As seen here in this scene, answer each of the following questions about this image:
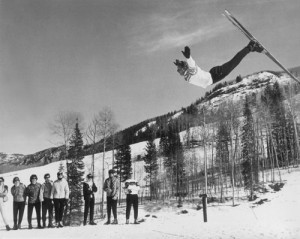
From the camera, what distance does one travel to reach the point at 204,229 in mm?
6363

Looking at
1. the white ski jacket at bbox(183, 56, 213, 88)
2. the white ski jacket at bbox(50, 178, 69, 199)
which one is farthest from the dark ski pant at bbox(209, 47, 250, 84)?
the white ski jacket at bbox(50, 178, 69, 199)

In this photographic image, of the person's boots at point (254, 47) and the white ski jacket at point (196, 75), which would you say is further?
the person's boots at point (254, 47)

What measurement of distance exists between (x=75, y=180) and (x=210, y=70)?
26.8 metres

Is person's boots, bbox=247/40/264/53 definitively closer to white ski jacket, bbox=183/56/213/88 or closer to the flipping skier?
the flipping skier

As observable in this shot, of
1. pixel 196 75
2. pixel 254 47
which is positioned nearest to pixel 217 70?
pixel 196 75

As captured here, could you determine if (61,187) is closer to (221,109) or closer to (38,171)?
(221,109)

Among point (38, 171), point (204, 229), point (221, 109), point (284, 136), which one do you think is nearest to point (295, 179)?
point (221, 109)

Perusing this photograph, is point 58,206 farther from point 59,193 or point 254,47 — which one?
point 254,47

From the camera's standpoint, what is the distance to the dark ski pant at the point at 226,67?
4.86m

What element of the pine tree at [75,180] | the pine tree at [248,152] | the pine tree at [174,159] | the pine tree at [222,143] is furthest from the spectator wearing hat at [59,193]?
the pine tree at [174,159]

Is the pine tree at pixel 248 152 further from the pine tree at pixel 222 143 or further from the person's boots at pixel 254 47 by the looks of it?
the person's boots at pixel 254 47

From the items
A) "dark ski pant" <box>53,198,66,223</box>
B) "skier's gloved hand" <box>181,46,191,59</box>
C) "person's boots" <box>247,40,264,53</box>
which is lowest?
"dark ski pant" <box>53,198,66,223</box>

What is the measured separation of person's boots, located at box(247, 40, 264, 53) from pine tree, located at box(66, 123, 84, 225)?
23444 millimetres

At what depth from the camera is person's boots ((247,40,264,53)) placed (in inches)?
189
